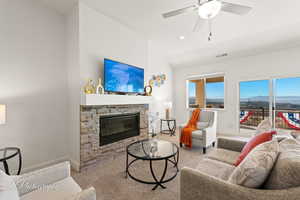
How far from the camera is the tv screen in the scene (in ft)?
8.83

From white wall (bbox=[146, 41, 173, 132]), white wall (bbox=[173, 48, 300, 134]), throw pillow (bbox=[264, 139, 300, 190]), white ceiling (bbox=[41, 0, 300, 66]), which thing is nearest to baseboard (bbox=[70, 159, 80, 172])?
throw pillow (bbox=[264, 139, 300, 190])

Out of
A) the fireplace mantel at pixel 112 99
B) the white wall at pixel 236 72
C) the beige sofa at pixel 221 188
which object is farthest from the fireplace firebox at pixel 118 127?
the white wall at pixel 236 72

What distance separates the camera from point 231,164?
160 cm

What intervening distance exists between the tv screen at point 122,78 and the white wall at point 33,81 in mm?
865

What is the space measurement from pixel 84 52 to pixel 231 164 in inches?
114

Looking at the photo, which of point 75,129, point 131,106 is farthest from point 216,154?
point 75,129

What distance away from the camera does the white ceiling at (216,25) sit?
8.05 ft

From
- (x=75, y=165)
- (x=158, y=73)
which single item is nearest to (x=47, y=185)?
(x=75, y=165)

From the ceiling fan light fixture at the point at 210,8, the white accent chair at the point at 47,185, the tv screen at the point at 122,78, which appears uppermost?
the ceiling fan light fixture at the point at 210,8

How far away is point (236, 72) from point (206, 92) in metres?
1.22

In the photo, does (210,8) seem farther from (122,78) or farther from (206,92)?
(206,92)

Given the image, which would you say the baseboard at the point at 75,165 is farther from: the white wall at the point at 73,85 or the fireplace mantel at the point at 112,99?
the fireplace mantel at the point at 112,99

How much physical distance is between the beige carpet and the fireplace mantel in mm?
1171

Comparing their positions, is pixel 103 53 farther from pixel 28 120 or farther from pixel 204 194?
pixel 204 194
